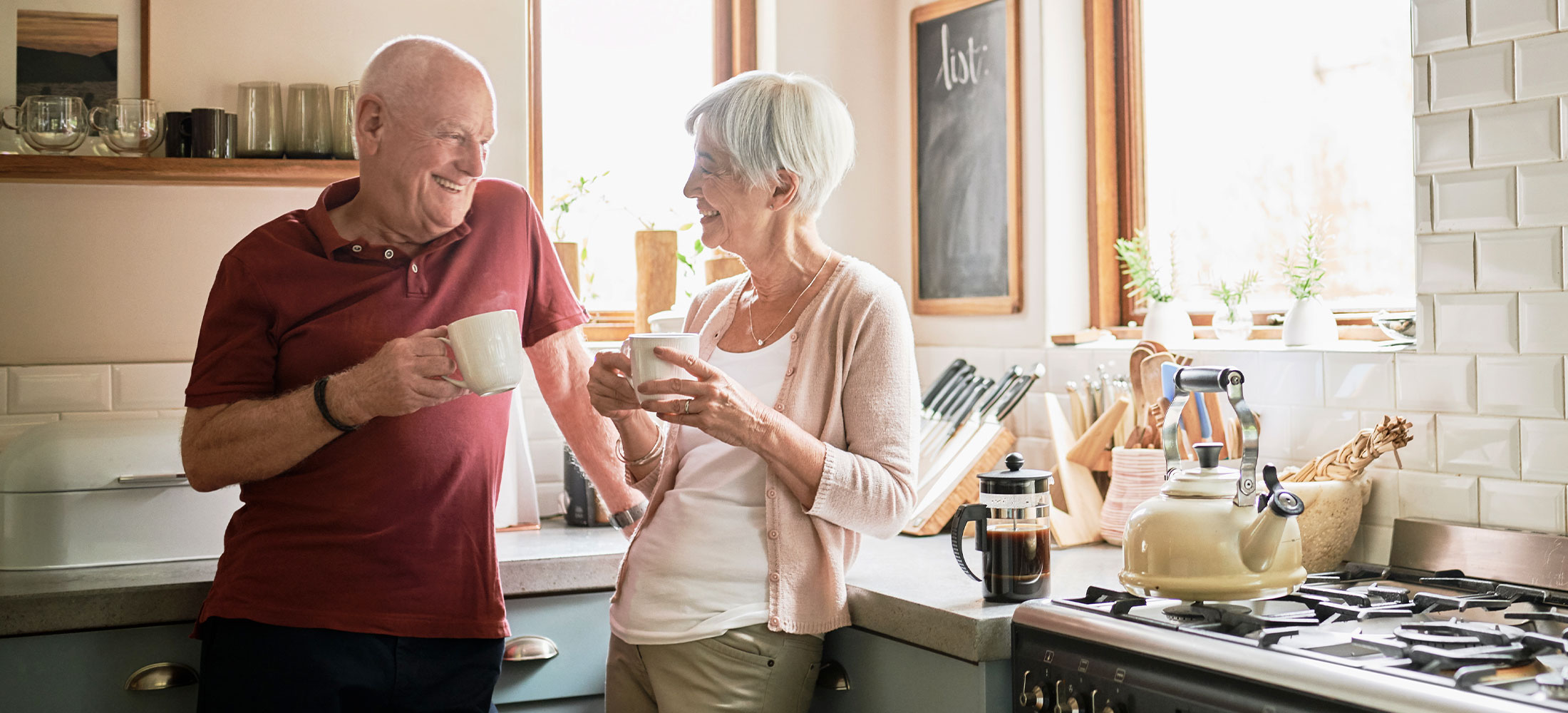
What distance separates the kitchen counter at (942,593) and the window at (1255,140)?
0.69m

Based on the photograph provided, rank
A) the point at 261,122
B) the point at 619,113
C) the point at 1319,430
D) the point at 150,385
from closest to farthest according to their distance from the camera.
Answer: the point at 1319,430 < the point at 261,122 < the point at 150,385 < the point at 619,113

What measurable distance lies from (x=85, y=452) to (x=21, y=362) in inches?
18.7

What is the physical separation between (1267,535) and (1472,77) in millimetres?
814

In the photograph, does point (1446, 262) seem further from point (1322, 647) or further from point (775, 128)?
point (775, 128)

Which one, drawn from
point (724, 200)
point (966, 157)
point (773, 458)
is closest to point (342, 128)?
point (724, 200)

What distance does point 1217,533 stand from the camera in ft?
4.80

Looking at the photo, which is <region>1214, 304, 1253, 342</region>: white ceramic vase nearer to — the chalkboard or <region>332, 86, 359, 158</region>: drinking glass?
the chalkboard

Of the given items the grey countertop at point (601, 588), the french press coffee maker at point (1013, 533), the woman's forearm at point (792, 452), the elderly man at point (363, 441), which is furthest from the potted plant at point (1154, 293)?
the elderly man at point (363, 441)

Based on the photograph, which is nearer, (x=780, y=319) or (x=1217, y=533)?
(x=1217, y=533)

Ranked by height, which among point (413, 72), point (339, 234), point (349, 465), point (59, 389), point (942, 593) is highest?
point (413, 72)

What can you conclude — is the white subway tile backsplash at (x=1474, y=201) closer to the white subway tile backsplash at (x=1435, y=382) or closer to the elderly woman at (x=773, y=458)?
the white subway tile backsplash at (x=1435, y=382)

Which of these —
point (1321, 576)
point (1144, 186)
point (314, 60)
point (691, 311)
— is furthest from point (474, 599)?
point (1144, 186)

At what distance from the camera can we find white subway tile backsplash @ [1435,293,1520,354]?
1.73 m

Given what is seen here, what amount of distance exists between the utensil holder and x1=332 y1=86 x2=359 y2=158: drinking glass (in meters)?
1.53
